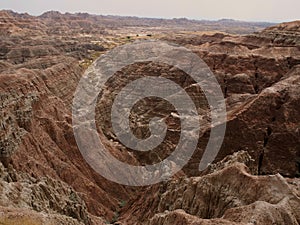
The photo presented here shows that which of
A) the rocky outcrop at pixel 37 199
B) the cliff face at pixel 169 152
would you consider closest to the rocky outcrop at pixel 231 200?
the cliff face at pixel 169 152

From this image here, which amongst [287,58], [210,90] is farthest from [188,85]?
[287,58]

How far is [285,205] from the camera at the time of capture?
869 inches

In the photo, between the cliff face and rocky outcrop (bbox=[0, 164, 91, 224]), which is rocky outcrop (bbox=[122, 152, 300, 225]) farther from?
rocky outcrop (bbox=[0, 164, 91, 224])

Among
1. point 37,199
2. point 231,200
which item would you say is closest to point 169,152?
point 37,199

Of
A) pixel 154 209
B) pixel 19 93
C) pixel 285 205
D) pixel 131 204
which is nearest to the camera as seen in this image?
pixel 285 205

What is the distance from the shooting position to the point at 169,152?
5028 cm

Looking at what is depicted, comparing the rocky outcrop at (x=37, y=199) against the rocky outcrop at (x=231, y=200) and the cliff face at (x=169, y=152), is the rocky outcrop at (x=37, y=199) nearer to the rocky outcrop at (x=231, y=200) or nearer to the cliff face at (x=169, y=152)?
the cliff face at (x=169, y=152)

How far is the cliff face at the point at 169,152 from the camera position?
81.7ft

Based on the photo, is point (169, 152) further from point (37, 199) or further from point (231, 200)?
point (231, 200)

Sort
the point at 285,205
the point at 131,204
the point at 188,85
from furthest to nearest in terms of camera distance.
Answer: the point at 188,85 → the point at 131,204 → the point at 285,205

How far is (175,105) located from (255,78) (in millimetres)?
18072

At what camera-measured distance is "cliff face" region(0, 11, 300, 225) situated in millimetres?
24906

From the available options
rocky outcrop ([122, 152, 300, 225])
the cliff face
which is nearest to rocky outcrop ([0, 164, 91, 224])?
the cliff face

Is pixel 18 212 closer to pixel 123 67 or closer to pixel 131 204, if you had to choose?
pixel 131 204
